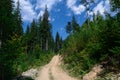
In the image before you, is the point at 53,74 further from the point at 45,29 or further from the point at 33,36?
the point at 33,36

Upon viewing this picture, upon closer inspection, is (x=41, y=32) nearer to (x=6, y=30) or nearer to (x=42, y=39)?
(x=42, y=39)

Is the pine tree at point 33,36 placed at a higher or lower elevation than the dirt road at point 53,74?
higher

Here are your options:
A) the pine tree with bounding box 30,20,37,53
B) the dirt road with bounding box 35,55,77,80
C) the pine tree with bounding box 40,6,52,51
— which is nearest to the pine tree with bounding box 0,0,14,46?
the dirt road with bounding box 35,55,77,80

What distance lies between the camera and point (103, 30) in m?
22.9

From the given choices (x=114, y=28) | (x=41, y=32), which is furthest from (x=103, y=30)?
(x=41, y=32)

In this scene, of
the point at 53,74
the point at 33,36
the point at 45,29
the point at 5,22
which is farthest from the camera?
the point at 33,36

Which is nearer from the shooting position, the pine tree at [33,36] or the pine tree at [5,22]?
the pine tree at [5,22]

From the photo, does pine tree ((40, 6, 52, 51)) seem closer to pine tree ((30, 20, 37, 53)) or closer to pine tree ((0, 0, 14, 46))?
pine tree ((30, 20, 37, 53))

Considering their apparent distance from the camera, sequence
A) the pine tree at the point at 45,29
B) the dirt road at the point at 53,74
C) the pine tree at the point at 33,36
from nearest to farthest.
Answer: the dirt road at the point at 53,74
the pine tree at the point at 45,29
the pine tree at the point at 33,36

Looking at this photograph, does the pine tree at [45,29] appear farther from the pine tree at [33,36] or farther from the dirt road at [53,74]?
the dirt road at [53,74]

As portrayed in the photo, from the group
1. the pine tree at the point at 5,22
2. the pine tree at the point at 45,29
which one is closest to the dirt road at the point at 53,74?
the pine tree at the point at 5,22

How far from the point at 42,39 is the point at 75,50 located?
51.8 meters

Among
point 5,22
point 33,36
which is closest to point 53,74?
point 5,22

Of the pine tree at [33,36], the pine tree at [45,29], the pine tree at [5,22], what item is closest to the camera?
the pine tree at [5,22]
